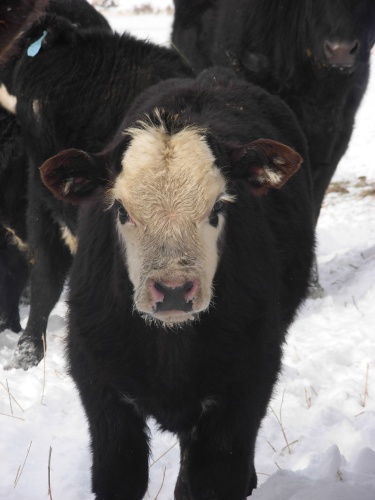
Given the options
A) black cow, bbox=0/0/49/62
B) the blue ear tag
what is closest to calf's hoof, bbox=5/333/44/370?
the blue ear tag

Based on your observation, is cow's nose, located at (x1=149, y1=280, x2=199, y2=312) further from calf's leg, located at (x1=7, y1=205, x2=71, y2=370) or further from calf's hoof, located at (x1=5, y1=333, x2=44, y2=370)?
calf's hoof, located at (x1=5, y1=333, x2=44, y2=370)

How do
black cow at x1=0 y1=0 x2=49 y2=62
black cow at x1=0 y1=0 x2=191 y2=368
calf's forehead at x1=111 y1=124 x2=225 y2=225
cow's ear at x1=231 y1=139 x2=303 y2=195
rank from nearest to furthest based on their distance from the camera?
black cow at x1=0 y1=0 x2=49 y2=62, calf's forehead at x1=111 y1=124 x2=225 y2=225, cow's ear at x1=231 y1=139 x2=303 y2=195, black cow at x1=0 y1=0 x2=191 y2=368

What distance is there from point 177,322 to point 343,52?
3424 mm

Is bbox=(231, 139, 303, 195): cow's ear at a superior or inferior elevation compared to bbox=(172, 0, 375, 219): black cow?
superior

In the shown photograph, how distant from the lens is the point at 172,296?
2705 millimetres

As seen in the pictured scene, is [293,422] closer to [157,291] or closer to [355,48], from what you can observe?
[157,291]

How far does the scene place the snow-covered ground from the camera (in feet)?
12.0

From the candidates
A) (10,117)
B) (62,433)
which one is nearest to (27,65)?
(10,117)

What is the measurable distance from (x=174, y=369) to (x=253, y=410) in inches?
13.5

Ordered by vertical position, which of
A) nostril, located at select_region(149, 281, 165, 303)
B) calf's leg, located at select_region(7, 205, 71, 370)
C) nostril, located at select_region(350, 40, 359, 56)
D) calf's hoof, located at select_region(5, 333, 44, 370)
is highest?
nostril, located at select_region(149, 281, 165, 303)

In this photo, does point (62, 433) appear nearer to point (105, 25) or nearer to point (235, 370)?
point (235, 370)

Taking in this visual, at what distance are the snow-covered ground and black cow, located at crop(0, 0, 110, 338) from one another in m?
0.36

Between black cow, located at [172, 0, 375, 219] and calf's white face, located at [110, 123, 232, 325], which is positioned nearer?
calf's white face, located at [110, 123, 232, 325]

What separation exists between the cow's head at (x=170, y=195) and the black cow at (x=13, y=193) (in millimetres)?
2222
